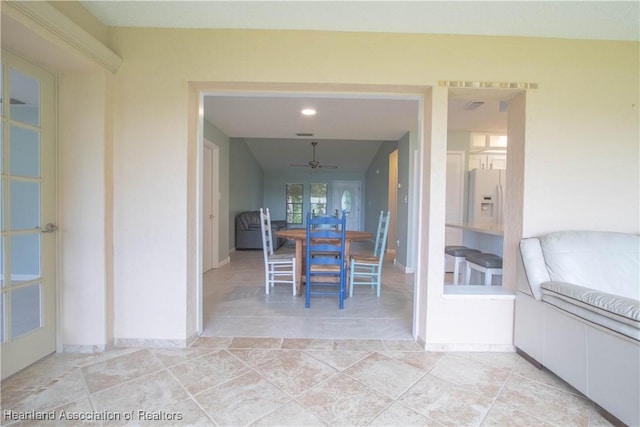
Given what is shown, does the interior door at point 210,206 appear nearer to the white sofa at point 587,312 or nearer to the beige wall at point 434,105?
the beige wall at point 434,105

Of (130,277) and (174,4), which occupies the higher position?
(174,4)

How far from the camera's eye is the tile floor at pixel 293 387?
143 centimetres

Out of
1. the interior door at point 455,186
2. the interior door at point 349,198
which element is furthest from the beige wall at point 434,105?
the interior door at point 349,198

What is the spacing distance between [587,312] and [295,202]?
9.26m

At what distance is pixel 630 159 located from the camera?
6.74 feet

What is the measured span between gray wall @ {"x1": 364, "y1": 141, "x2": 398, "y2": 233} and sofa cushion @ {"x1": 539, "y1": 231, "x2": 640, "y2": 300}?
4554mm

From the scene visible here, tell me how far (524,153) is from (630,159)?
29.8 inches

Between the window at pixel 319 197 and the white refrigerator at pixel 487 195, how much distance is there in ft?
20.8

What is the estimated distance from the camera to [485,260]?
256 centimetres

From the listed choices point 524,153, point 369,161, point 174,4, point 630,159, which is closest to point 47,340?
point 174,4

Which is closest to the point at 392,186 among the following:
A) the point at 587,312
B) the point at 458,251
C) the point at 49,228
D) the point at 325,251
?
the point at 458,251

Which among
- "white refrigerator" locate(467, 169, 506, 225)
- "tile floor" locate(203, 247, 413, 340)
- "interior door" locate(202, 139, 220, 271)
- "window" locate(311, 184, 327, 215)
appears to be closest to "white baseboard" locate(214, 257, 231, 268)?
"interior door" locate(202, 139, 220, 271)

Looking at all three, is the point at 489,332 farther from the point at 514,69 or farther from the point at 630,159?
the point at 514,69

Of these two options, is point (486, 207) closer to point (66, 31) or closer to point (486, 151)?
point (486, 151)
